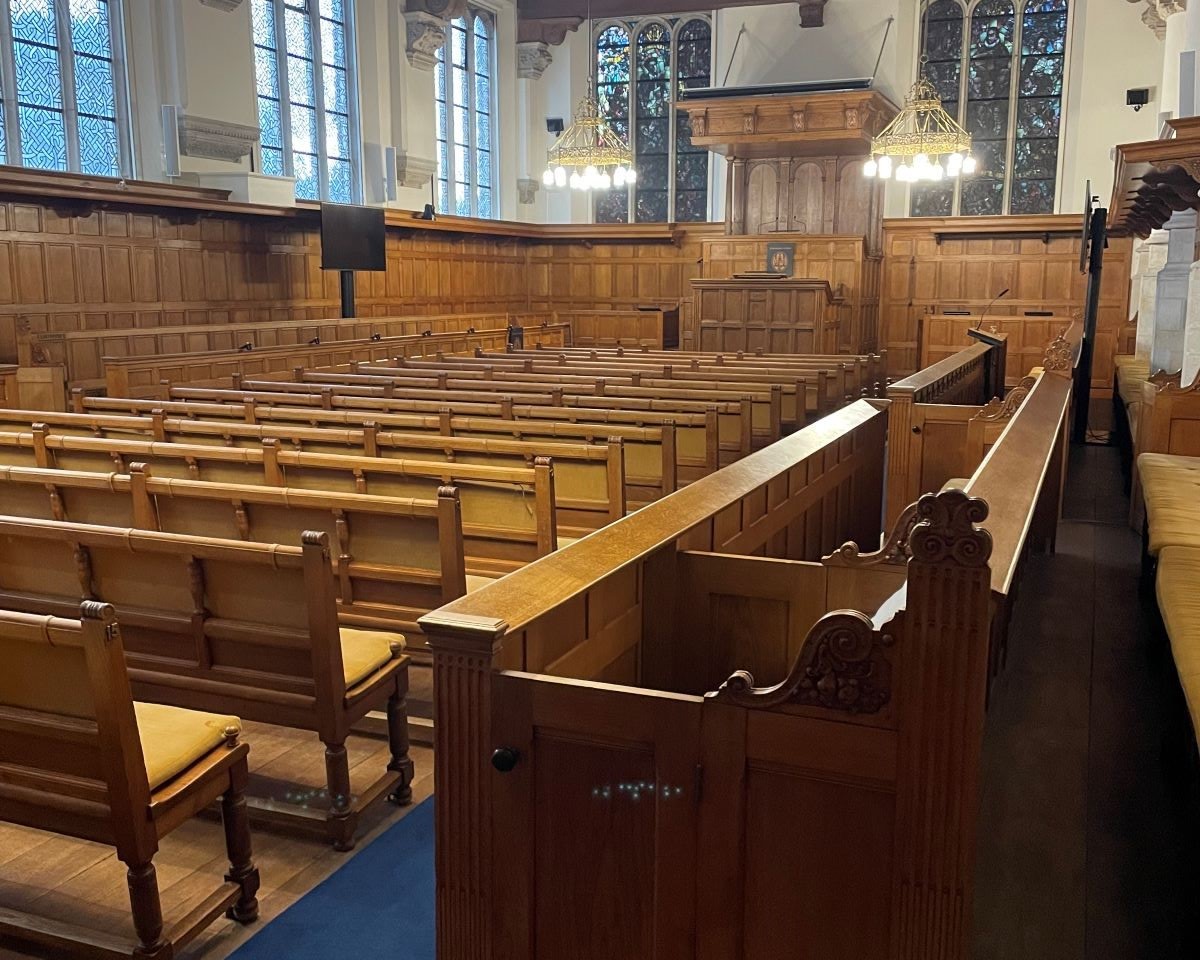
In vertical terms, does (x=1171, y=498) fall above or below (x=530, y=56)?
below

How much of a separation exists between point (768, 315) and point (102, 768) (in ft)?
42.0

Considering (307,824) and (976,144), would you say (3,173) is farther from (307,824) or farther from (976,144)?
(976,144)

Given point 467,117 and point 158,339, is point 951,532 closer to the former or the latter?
point 158,339

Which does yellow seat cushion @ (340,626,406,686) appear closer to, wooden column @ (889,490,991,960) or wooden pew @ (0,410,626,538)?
wooden pew @ (0,410,626,538)

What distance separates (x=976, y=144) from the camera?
1731 centimetres

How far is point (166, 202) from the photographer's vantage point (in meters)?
11.2

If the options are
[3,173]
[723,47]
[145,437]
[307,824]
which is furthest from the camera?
[723,47]

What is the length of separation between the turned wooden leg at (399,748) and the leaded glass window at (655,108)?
681 inches

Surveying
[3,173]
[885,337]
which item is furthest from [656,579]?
[885,337]

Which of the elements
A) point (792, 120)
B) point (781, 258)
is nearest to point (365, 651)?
point (781, 258)

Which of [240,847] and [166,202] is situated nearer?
[240,847]

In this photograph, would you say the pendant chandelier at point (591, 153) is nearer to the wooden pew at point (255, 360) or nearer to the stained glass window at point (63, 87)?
the wooden pew at point (255, 360)

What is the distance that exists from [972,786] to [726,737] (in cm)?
38

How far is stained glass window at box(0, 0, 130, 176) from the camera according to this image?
1073 cm
